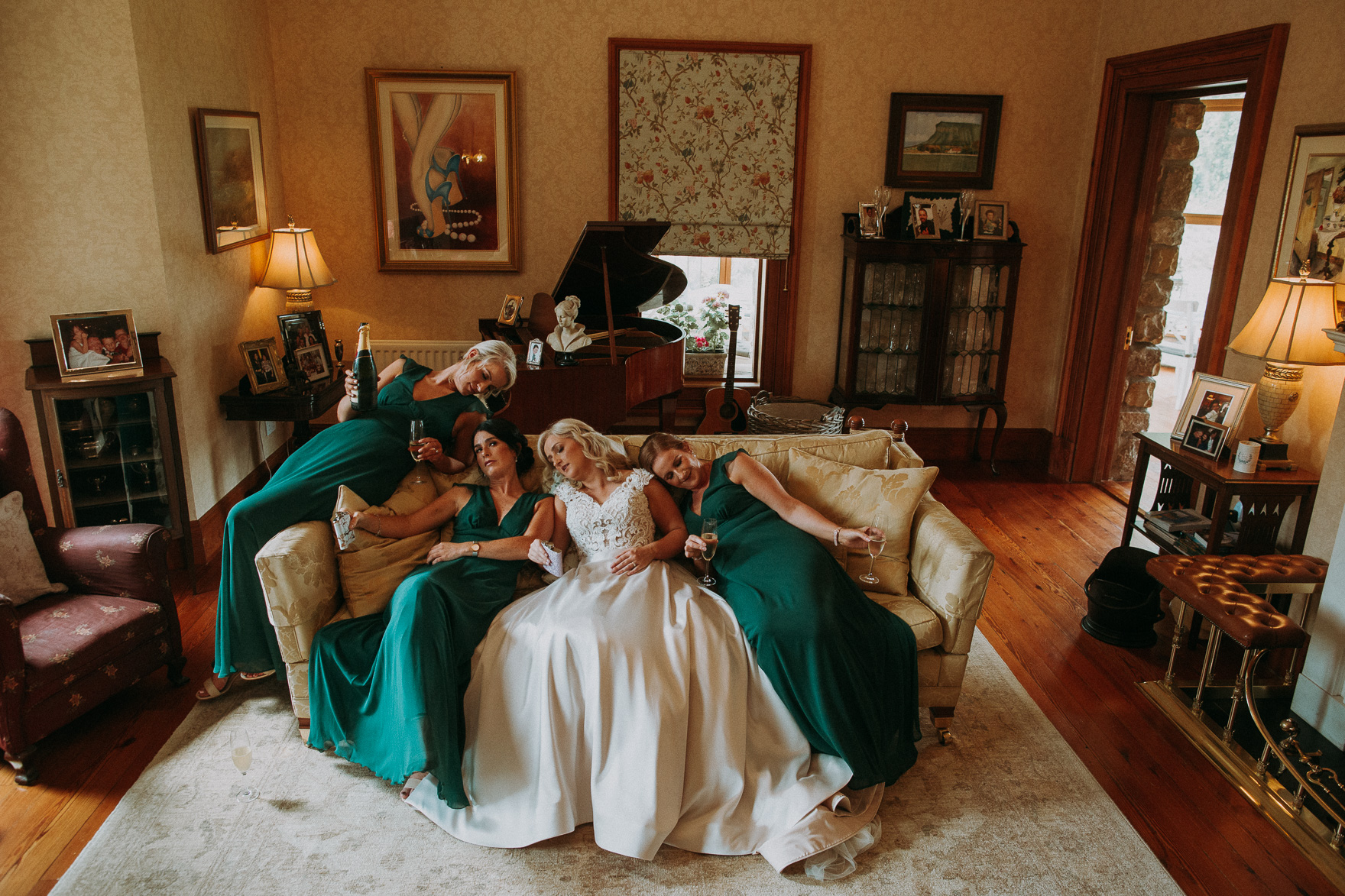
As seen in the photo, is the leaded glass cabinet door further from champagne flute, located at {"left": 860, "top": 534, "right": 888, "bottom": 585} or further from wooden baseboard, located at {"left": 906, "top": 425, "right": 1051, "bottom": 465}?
champagne flute, located at {"left": 860, "top": 534, "right": 888, "bottom": 585}

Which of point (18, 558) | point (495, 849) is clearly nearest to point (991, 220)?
point (495, 849)

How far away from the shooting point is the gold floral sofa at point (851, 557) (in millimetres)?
2941

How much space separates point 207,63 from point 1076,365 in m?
5.24

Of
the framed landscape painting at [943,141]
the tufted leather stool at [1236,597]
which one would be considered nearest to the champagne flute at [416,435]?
the tufted leather stool at [1236,597]

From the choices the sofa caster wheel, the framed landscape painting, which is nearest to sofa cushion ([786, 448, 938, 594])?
the sofa caster wheel

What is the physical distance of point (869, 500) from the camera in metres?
3.35

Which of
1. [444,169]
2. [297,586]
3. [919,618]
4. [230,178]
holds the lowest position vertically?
[919,618]

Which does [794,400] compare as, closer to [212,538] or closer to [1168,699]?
[1168,699]

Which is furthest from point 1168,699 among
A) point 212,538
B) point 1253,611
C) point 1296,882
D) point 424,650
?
point 212,538

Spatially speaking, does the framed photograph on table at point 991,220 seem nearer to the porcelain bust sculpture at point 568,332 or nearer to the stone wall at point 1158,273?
the stone wall at point 1158,273

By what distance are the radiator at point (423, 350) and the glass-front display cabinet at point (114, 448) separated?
6.12 ft

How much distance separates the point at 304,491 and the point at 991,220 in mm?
4523

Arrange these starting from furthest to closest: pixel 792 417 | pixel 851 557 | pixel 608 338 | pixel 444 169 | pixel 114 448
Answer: pixel 444 169, pixel 792 417, pixel 608 338, pixel 114 448, pixel 851 557

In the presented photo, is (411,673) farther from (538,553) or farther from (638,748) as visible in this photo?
(638,748)
